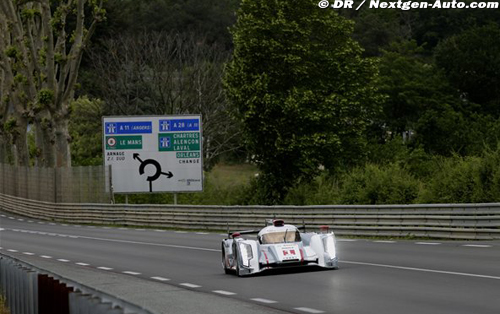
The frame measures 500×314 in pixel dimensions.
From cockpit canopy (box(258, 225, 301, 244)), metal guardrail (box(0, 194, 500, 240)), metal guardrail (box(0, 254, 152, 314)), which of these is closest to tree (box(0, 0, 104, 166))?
metal guardrail (box(0, 194, 500, 240))

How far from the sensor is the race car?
63.7 feet

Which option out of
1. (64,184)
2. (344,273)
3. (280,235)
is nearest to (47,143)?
(64,184)

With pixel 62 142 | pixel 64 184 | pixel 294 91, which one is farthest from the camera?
pixel 294 91

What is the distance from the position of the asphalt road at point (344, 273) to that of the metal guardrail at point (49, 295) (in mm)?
3420

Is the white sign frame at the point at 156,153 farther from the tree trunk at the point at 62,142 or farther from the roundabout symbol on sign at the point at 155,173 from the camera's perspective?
the tree trunk at the point at 62,142

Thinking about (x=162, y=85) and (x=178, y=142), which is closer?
(x=178, y=142)

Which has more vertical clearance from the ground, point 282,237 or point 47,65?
point 47,65

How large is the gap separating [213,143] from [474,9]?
55.3 metres

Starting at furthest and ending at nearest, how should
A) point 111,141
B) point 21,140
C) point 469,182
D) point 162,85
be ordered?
1. point 162,85
2. point 21,140
3. point 111,141
4. point 469,182

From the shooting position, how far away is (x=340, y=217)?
32.4 metres

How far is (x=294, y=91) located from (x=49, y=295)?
156 ft

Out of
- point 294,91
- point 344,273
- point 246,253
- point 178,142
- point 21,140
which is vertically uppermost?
point 294,91

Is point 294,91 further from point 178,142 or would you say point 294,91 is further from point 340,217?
point 340,217

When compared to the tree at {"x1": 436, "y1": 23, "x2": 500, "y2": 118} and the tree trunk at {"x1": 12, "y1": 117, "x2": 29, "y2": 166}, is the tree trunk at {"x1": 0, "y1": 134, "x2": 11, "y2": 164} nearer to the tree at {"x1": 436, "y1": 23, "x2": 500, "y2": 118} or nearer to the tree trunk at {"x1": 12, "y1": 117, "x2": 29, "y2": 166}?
the tree trunk at {"x1": 12, "y1": 117, "x2": 29, "y2": 166}
